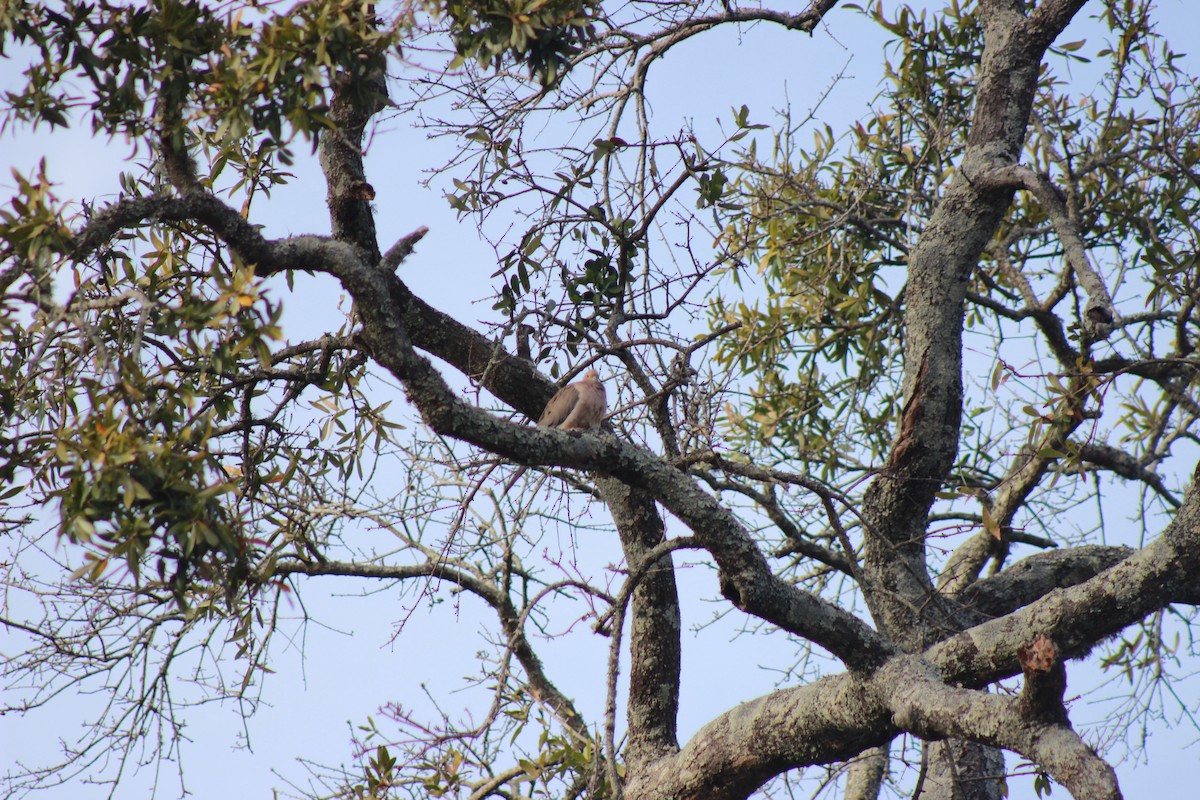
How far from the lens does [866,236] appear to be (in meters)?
5.67

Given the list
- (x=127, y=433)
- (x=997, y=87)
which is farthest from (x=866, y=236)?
(x=127, y=433)

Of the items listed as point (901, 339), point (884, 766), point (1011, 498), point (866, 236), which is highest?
point (866, 236)

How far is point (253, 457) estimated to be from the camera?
4.00 metres

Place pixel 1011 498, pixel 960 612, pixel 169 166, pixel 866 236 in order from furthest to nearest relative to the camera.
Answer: pixel 866 236
pixel 1011 498
pixel 960 612
pixel 169 166

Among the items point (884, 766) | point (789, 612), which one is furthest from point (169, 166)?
point (884, 766)

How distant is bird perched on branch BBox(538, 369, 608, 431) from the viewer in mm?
4141

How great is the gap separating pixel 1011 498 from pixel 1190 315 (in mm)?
1276

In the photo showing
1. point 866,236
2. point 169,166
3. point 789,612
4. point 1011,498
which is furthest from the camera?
point 866,236

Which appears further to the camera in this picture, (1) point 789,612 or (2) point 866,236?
(2) point 866,236

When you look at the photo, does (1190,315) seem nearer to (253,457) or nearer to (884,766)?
(884,766)

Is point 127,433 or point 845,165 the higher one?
point 845,165

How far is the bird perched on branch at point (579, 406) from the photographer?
13.6 ft

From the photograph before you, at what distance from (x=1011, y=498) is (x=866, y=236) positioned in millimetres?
1517

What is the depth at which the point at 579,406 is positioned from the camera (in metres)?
Answer: 4.14
